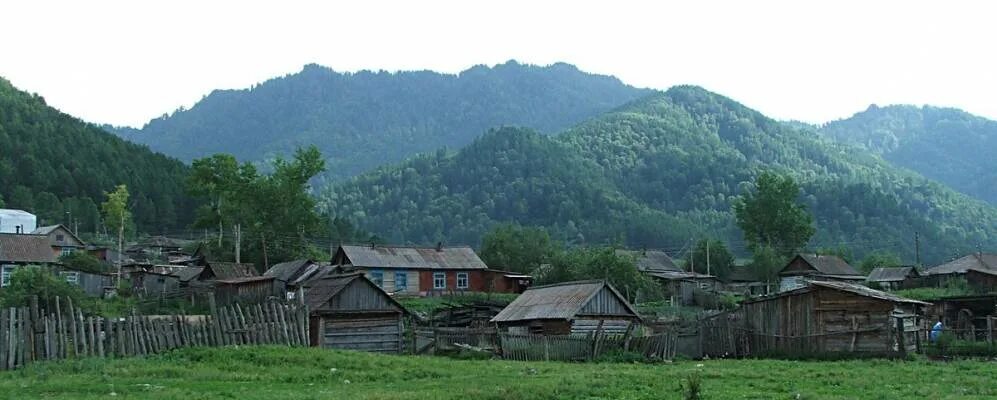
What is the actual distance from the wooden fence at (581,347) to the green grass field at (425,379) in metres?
5.83

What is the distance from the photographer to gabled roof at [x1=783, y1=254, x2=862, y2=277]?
96.8 meters

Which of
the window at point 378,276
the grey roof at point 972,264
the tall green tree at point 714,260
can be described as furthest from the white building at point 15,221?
the grey roof at point 972,264

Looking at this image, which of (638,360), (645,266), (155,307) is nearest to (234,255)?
(155,307)

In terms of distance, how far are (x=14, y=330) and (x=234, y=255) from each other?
71.0 metres

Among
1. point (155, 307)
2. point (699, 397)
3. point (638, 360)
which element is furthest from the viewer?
point (155, 307)

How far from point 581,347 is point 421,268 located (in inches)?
1783

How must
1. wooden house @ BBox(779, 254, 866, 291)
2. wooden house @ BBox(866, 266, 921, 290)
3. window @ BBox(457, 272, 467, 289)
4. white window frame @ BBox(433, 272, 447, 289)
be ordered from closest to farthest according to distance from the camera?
white window frame @ BBox(433, 272, 447, 289) < window @ BBox(457, 272, 467, 289) < wooden house @ BBox(866, 266, 921, 290) < wooden house @ BBox(779, 254, 866, 291)

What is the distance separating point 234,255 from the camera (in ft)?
323

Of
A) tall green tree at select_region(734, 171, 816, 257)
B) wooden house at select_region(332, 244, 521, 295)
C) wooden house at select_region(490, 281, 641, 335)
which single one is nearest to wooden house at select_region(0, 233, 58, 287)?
wooden house at select_region(332, 244, 521, 295)

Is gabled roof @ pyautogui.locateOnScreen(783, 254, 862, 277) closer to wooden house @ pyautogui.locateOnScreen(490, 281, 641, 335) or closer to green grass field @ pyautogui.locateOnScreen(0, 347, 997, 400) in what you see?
wooden house @ pyautogui.locateOnScreen(490, 281, 641, 335)

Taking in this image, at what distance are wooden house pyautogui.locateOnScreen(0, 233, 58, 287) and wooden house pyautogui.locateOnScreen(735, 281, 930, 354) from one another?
59.3 m

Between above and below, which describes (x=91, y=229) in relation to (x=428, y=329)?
above

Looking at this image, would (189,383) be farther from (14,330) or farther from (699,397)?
(699,397)

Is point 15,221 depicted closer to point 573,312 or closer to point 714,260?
point 714,260
